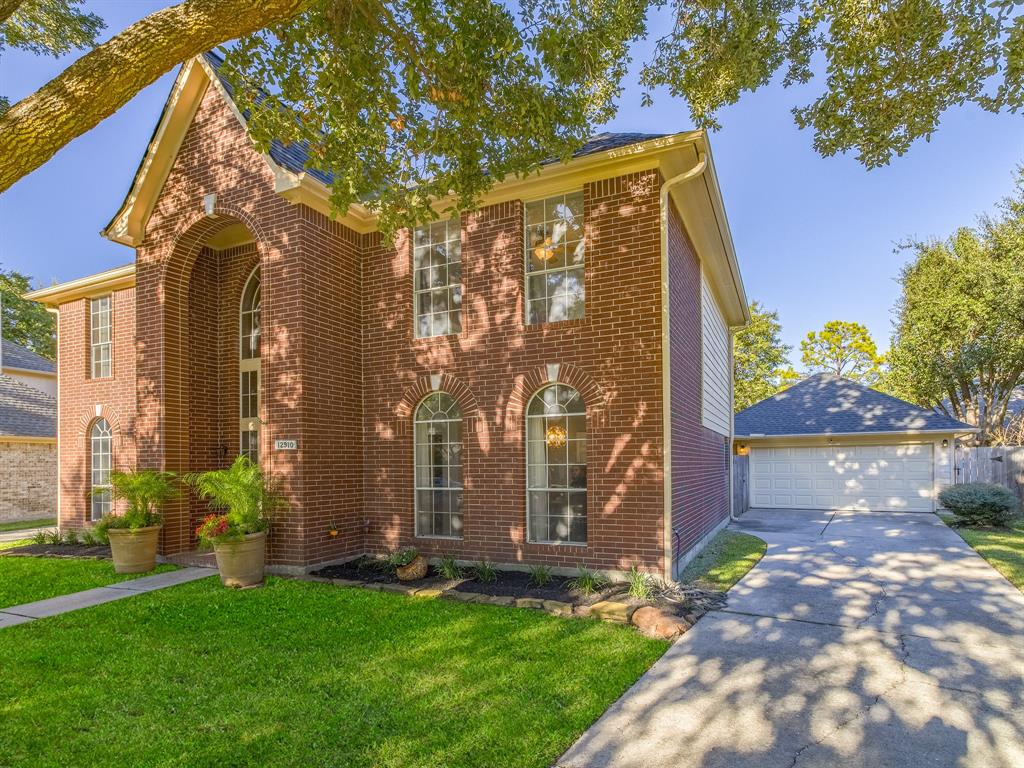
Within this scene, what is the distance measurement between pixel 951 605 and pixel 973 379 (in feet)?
55.6

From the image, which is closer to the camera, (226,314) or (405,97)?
(405,97)

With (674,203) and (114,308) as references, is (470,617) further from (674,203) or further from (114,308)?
(114,308)

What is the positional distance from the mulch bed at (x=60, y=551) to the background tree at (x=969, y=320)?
75.8ft

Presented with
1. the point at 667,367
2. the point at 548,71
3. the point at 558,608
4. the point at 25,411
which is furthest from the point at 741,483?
the point at 25,411

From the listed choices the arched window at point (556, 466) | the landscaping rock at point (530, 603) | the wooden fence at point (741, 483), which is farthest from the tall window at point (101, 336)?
the wooden fence at point (741, 483)

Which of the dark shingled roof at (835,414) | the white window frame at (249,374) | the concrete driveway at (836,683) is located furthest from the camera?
the dark shingled roof at (835,414)

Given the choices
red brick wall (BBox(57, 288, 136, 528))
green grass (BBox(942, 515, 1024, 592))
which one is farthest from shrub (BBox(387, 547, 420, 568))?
green grass (BBox(942, 515, 1024, 592))

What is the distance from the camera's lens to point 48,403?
776 inches

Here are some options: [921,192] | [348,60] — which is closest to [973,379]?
[921,192]

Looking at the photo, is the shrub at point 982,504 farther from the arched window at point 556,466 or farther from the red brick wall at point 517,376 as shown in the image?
the arched window at point 556,466

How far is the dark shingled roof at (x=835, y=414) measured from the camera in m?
15.5

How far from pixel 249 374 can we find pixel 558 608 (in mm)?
7131

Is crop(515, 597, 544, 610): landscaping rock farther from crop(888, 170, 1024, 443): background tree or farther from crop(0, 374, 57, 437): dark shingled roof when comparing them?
crop(0, 374, 57, 437): dark shingled roof

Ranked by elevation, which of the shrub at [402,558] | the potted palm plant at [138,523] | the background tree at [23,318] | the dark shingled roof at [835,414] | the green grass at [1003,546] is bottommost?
the green grass at [1003,546]
